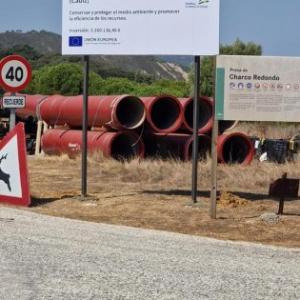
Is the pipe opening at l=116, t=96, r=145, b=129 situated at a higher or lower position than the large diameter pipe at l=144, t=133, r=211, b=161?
higher

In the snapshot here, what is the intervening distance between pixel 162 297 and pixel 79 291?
77 cm

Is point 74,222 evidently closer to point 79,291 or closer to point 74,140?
point 79,291

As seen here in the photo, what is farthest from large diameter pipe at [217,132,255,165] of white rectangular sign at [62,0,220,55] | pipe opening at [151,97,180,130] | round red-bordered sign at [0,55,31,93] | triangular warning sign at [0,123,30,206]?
triangular warning sign at [0,123,30,206]

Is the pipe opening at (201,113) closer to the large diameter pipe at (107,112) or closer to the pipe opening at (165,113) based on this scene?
the pipe opening at (165,113)

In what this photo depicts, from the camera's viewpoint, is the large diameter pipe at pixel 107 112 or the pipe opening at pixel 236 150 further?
the pipe opening at pixel 236 150

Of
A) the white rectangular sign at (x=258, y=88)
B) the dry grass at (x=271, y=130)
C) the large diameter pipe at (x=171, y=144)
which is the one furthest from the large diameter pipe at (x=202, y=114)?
the white rectangular sign at (x=258, y=88)

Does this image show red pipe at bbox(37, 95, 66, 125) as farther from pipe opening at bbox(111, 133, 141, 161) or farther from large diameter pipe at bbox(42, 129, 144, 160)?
pipe opening at bbox(111, 133, 141, 161)

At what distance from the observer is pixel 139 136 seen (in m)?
22.1

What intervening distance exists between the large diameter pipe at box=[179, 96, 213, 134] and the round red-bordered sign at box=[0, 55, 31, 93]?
33.0ft

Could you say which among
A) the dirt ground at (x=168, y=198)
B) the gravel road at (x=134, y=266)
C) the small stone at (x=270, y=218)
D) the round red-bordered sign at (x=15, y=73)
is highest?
the round red-bordered sign at (x=15, y=73)

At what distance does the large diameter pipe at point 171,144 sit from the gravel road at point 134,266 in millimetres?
12145

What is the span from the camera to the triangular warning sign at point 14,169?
12.6m

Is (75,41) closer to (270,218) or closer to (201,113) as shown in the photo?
(270,218)

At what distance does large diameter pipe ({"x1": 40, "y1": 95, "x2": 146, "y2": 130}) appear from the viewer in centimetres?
2138
